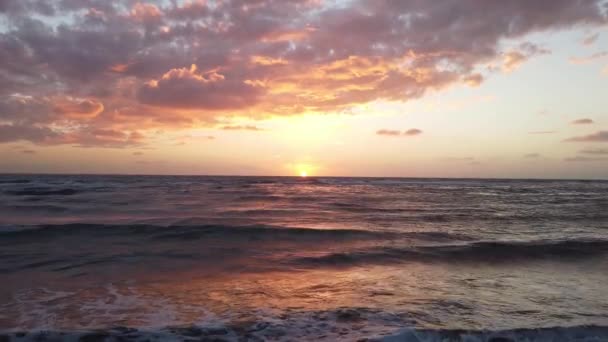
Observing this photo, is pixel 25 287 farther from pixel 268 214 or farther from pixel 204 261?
pixel 268 214

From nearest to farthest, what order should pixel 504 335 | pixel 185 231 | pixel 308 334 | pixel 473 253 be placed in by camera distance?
1. pixel 504 335
2. pixel 308 334
3. pixel 473 253
4. pixel 185 231

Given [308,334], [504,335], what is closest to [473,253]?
[504,335]

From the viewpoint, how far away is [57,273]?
898 centimetres

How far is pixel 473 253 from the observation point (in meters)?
11.5

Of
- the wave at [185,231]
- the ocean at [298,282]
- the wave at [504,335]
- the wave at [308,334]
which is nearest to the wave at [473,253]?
the ocean at [298,282]

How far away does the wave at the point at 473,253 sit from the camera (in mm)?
10648

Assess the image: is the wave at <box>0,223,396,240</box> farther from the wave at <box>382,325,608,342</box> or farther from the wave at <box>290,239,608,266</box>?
the wave at <box>382,325,608,342</box>

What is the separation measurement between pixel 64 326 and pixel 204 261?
15.7 ft

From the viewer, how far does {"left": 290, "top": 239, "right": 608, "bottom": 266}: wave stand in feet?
34.9

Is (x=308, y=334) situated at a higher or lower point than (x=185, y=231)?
lower

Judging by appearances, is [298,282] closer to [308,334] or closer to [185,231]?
[308,334]

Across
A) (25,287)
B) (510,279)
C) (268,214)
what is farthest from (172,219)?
(510,279)

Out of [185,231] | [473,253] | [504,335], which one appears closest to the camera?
[504,335]

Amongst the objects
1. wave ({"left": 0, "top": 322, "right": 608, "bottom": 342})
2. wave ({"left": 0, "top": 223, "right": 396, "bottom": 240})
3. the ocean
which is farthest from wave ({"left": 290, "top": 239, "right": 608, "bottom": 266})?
wave ({"left": 0, "top": 322, "right": 608, "bottom": 342})
